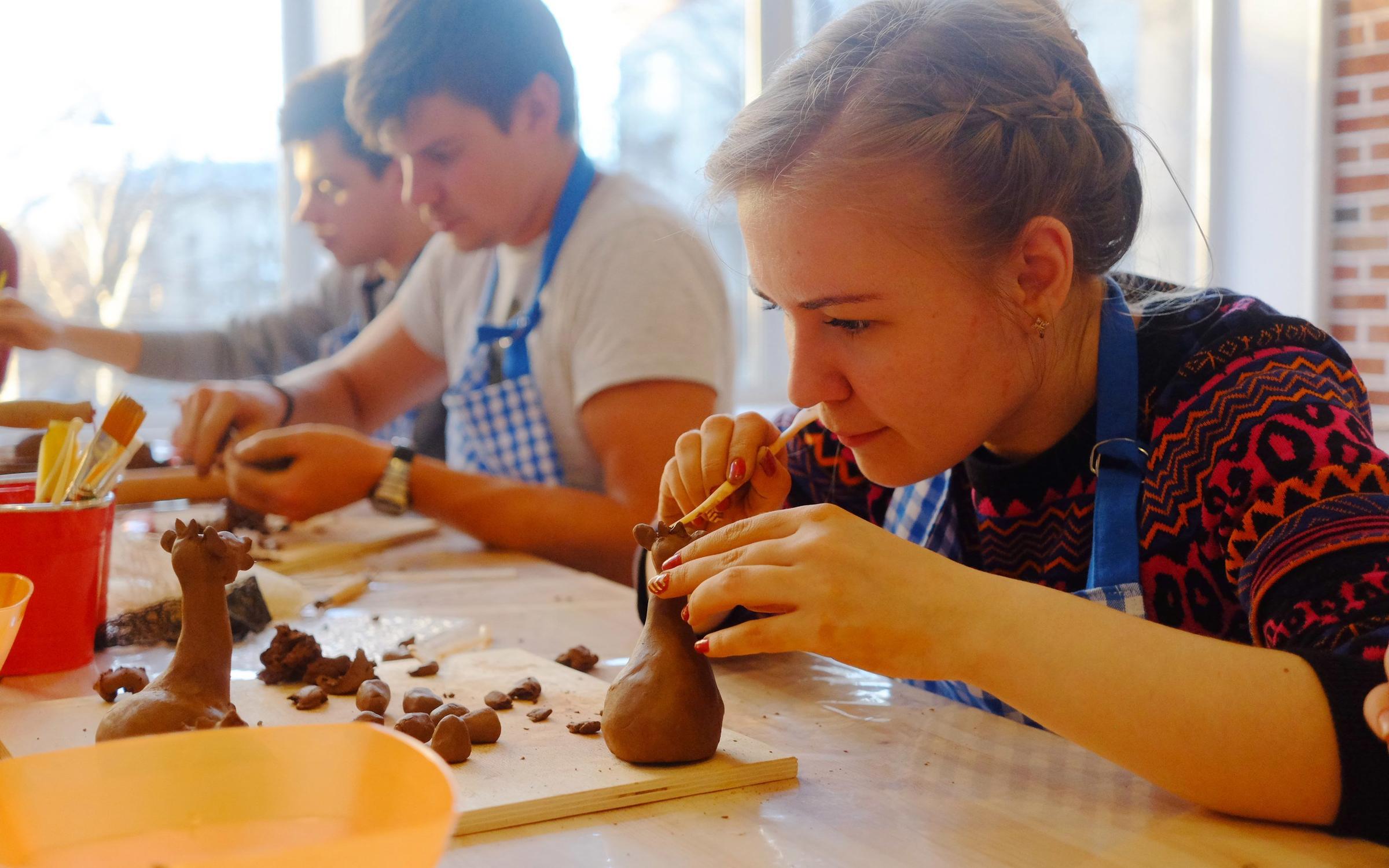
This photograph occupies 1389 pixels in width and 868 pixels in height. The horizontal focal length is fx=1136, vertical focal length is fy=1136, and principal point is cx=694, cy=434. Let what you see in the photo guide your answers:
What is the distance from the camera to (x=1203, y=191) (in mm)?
3834

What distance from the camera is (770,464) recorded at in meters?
1.08

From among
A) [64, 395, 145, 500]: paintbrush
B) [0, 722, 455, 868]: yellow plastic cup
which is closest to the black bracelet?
[64, 395, 145, 500]: paintbrush

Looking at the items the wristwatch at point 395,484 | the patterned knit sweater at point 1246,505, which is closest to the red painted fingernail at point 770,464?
the patterned knit sweater at point 1246,505

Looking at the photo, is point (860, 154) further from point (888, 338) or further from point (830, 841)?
point (830, 841)

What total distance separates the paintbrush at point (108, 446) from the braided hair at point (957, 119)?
59 centimetres

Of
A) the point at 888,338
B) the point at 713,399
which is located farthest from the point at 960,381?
the point at 713,399

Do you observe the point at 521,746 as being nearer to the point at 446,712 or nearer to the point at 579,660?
the point at 446,712

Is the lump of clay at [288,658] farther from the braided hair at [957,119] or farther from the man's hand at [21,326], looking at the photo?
the man's hand at [21,326]

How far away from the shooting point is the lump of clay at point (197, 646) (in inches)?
30.4

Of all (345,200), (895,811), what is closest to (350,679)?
(895,811)

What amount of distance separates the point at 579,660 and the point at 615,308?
85 cm

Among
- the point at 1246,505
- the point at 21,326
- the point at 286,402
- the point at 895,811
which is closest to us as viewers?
the point at 895,811

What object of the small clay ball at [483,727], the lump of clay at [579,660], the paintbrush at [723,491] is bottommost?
the lump of clay at [579,660]

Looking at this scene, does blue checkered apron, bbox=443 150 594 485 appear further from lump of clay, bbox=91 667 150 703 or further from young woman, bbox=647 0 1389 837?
lump of clay, bbox=91 667 150 703
